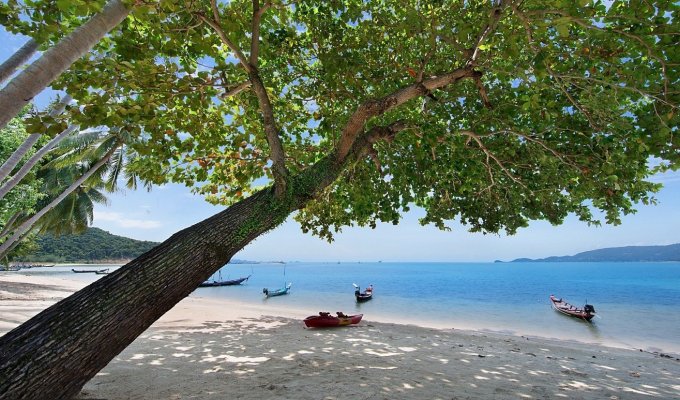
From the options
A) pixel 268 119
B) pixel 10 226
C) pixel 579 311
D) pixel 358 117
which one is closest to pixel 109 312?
pixel 268 119

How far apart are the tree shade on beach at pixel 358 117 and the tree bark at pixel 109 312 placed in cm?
1

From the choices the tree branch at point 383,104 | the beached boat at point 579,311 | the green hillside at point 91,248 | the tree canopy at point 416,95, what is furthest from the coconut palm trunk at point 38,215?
the green hillside at point 91,248

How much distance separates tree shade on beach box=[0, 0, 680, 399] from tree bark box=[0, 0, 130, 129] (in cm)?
37

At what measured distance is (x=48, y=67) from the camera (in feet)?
8.95

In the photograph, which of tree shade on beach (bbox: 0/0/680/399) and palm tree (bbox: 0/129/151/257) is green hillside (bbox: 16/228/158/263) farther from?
tree shade on beach (bbox: 0/0/680/399)

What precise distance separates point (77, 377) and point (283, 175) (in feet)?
9.14

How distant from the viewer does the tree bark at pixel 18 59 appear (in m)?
3.47

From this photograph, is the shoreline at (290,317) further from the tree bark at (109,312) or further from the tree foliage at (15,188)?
the tree bark at (109,312)

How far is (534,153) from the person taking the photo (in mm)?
7059

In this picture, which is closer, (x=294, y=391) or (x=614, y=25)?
(x=614, y=25)

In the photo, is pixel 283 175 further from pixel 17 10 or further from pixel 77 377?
pixel 17 10

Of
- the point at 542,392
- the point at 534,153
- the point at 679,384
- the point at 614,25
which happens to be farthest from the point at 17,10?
the point at 679,384

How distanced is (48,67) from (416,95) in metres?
4.59

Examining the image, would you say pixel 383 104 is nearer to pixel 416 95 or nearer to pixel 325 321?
pixel 416 95
